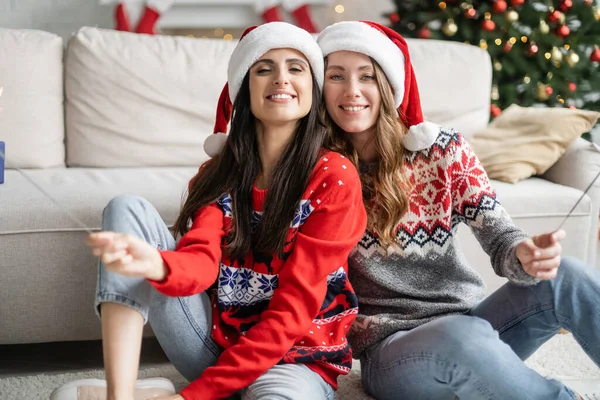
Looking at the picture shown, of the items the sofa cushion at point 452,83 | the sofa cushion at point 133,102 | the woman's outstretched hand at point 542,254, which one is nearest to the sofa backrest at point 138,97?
the sofa cushion at point 133,102

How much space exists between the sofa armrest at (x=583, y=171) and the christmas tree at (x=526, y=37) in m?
1.03

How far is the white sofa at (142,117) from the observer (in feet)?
6.60

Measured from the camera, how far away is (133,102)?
2270 mm

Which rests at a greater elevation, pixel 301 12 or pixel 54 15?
pixel 301 12

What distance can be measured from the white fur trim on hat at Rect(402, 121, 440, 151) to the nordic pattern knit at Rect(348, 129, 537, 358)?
0.10ft

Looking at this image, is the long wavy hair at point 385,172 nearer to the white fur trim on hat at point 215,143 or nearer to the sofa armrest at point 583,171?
the white fur trim on hat at point 215,143

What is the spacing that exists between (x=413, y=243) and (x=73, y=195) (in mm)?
842

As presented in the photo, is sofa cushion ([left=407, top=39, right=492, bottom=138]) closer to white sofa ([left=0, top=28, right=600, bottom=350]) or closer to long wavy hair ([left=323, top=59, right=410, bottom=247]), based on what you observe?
white sofa ([left=0, top=28, right=600, bottom=350])

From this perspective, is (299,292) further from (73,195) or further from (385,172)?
(73,195)

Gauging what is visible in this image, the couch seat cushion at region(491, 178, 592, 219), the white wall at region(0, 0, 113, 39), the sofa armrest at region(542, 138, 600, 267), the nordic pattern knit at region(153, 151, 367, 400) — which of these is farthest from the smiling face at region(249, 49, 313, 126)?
the white wall at region(0, 0, 113, 39)

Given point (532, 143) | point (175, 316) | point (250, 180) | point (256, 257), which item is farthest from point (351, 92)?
point (532, 143)

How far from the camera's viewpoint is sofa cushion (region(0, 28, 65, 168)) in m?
2.15

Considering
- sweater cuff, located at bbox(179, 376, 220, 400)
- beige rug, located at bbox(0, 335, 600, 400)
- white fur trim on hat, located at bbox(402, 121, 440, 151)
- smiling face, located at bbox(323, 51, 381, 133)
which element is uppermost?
smiling face, located at bbox(323, 51, 381, 133)

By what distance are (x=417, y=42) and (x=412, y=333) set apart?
60.4 inches
